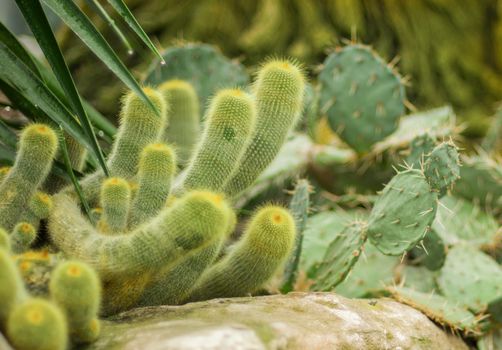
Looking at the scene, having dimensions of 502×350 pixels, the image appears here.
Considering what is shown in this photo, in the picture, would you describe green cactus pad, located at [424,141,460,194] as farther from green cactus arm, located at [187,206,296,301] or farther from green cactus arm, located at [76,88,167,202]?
green cactus arm, located at [76,88,167,202]

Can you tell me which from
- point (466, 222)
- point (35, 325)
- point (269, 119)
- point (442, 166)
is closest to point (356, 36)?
point (466, 222)

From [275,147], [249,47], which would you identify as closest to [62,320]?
[275,147]

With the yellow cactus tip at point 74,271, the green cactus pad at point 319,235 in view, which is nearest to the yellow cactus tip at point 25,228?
the yellow cactus tip at point 74,271

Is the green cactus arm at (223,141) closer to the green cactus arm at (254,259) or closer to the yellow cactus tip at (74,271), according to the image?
the green cactus arm at (254,259)

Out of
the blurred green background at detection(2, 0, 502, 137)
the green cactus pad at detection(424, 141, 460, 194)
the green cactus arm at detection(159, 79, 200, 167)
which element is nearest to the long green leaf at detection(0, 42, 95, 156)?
the green cactus arm at detection(159, 79, 200, 167)

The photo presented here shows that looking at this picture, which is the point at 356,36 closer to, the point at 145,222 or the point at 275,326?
the point at 145,222
